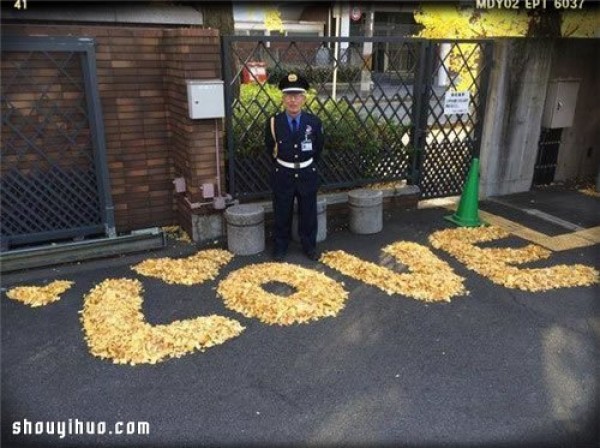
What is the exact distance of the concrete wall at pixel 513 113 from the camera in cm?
704

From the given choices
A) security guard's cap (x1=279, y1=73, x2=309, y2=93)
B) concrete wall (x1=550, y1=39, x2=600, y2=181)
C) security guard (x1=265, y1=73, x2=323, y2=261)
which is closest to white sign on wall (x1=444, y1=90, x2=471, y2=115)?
concrete wall (x1=550, y1=39, x2=600, y2=181)

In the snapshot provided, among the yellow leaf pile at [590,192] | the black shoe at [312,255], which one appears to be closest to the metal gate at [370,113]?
the black shoe at [312,255]

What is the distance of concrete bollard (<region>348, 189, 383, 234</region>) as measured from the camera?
602 cm

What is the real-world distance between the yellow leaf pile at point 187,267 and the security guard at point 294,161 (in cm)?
65

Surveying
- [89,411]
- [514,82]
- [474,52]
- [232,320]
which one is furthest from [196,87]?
[514,82]

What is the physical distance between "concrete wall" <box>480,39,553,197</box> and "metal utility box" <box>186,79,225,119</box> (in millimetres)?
4141

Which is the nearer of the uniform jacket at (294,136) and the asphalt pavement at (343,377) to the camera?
the asphalt pavement at (343,377)

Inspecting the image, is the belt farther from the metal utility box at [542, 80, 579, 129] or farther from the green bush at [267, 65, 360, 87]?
the metal utility box at [542, 80, 579, 129]

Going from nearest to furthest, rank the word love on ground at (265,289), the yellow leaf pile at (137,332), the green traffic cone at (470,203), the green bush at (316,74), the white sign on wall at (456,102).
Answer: the yellow leaf pile at (137,332), the word love on ground at (265,289), the green bush at (316,74), the green traffic cone at (470,203), the white sign on wall at (456,102)

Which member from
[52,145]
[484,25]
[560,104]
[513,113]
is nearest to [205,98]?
[52,145]

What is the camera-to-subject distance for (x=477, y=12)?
29.7 ft

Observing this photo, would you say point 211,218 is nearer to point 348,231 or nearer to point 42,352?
point 348,231

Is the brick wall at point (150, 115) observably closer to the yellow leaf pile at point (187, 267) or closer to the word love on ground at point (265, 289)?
the yellow leaf pile at point (187, 267)

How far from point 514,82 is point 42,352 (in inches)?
268
